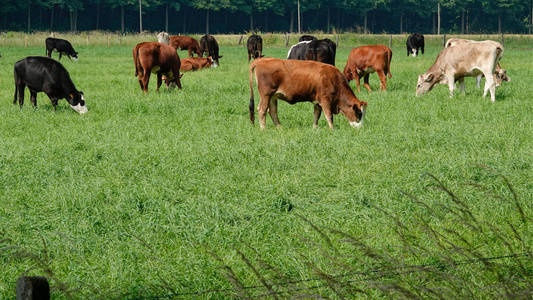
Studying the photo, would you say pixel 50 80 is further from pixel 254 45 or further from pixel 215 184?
pixel 254 45

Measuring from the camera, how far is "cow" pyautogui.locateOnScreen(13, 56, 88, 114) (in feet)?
42.9

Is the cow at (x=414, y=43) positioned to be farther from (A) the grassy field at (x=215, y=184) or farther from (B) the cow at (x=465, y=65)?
(A) the grassy field at (x=215, y=184)

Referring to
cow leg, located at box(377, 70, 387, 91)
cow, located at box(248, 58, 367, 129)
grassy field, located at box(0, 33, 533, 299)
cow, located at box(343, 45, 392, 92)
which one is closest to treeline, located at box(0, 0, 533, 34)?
cow, located at box(343, 45, 392, 92)

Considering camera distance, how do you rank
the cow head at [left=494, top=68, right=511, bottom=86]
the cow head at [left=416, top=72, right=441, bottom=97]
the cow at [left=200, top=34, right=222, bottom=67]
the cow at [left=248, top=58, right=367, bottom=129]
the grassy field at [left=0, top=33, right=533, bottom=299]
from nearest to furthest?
the grassy field at [left=0, top=33, right=533, bottom=299]
the cow at [left=248, top=58, right=367, bottom=129]
the cow head at [left=416, top=72, right=441, bottom=97]
the cow head at [left=494, top=68, right=511, bottom=86]
the cow at [left=200, top=34, right=222, bottom=67]

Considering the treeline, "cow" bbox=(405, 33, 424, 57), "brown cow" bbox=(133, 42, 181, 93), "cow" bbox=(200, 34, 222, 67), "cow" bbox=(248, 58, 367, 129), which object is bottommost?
"cow" bbox=(248, 58, 367, 129)

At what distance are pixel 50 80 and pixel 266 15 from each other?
8501 centimetres

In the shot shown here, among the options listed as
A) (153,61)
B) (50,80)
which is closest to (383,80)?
(153,61)

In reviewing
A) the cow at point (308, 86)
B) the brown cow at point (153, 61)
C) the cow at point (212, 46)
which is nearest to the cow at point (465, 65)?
the cow at point (308, 86)

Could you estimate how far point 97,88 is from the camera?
17.5m

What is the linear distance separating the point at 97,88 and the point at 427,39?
4901 cm

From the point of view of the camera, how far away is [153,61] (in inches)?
631

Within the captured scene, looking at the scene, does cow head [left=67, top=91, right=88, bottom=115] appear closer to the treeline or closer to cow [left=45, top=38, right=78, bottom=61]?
cow [left=45, top=38, right=78, bottom=61]

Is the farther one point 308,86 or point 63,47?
point 63,47

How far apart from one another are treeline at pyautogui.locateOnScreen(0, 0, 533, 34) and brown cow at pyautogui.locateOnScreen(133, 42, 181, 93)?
59.2 metres
